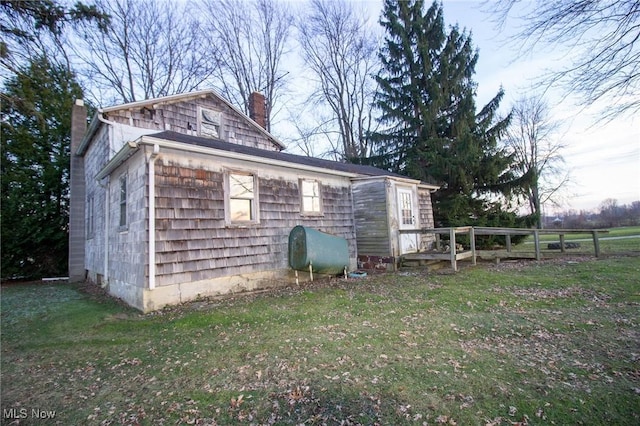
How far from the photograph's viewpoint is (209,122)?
1268 cm

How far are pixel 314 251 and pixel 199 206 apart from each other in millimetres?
3126

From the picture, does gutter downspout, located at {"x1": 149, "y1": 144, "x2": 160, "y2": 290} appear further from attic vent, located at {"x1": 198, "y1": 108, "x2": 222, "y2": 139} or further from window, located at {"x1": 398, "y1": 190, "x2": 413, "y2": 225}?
window, located at {"x1": 398, "y1": 190, "x2": 413, "y2": 225}

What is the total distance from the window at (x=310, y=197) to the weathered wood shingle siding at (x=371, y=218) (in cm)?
180

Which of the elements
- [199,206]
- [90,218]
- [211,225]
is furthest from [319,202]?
[90,218]

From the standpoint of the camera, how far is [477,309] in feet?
18.1

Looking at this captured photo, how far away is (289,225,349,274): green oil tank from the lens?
8.11m

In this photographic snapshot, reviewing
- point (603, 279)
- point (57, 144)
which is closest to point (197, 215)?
point (603, 279)

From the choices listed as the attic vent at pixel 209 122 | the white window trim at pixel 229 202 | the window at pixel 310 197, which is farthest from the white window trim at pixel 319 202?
the attic vent at pixel 209 122

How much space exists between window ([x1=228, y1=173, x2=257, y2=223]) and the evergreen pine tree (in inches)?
480

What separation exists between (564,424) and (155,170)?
725 centimetres

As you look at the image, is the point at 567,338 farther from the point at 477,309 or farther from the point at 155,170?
the point at 155,170

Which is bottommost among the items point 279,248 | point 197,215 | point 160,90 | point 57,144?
point 279,248

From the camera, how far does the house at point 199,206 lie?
21.4 feet

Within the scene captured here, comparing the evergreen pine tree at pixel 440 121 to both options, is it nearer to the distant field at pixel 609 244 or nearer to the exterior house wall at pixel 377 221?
the distant field at pixel 609 244
